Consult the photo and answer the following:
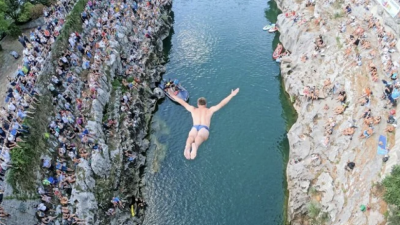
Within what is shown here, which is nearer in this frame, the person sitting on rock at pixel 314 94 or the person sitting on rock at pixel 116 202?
the person sitting on rock at pixel 116 202

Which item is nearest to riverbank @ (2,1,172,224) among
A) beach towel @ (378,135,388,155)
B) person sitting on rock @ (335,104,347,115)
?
person sitting on rock @ (335,104,347,115)

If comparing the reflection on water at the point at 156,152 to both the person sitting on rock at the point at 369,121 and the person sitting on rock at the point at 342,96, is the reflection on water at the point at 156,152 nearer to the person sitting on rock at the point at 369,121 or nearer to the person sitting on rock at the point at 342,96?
the person sitting on rock at the point at 342,96

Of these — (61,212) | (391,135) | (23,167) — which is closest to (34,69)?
(23,167)

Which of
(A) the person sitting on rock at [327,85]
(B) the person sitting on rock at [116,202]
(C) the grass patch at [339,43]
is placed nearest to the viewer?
(B) the person sitting on rock at [116,202]

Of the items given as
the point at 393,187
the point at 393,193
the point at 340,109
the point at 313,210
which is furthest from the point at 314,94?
the point at 393,193

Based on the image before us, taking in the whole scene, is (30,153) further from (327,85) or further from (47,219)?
(327,85)

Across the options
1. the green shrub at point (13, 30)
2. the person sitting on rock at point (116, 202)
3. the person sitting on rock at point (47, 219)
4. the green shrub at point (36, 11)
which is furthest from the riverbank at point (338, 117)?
the green shrub at point (13, 30)

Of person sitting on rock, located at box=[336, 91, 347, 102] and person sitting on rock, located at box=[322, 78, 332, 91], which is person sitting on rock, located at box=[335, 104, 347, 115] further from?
person sitting on rock, located at box=[322, 78, 332, 91]
